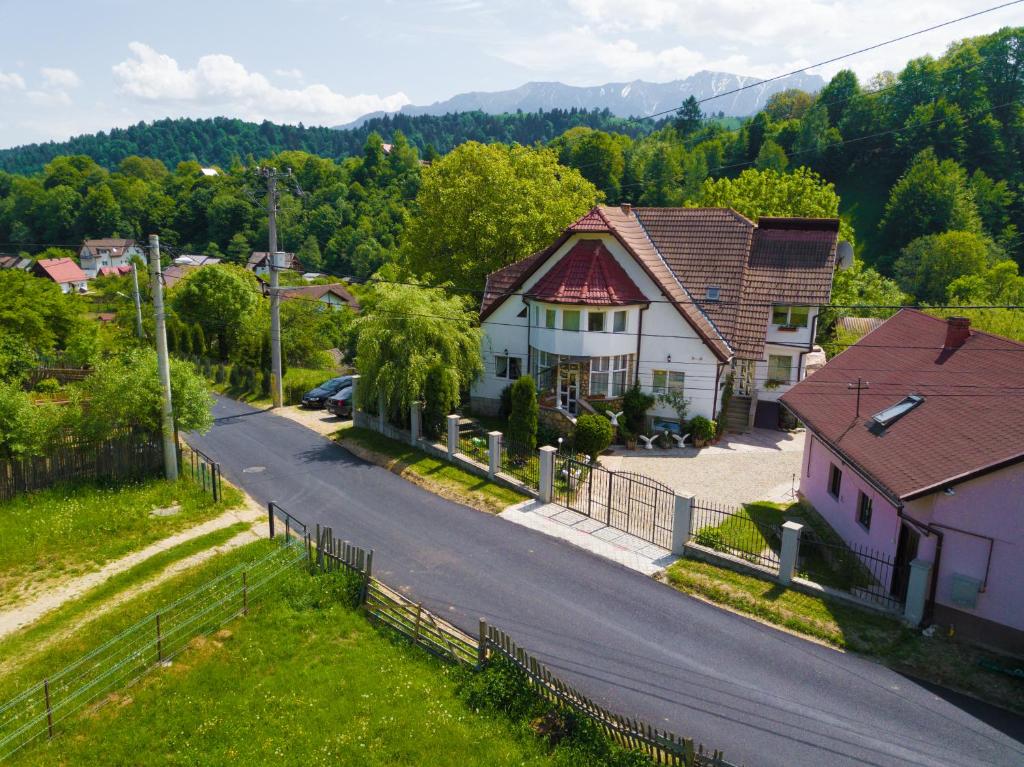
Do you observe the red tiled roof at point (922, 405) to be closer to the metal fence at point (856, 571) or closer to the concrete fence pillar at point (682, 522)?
the metal fence at point (856, 571)

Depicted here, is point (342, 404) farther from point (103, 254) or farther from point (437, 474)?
point (103, 254)

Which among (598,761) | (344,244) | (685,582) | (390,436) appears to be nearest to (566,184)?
(390,436)

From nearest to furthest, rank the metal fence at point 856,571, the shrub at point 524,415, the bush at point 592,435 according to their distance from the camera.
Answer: the metal fence at point 856,571, the shrub at point 524,415, the bush at point 592,435

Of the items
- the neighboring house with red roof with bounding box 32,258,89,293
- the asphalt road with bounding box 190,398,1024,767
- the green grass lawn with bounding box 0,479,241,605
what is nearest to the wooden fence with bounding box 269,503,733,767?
the asphalt road with bounding box 190,398,1024,767

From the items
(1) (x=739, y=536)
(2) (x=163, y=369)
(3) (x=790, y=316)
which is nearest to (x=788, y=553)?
(1) (x=739, y=536)

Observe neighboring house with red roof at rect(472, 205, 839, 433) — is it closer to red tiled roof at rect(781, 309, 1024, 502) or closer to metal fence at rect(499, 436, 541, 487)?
metal fence at rect(499, 436, 541, 487)

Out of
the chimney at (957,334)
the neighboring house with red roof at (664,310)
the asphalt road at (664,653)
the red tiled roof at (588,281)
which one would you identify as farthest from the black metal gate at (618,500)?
the chimney at (957,334)
